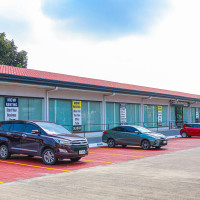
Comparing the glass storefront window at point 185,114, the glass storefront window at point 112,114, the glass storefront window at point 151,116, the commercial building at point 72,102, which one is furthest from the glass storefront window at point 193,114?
the glass storefront window at point 112,114

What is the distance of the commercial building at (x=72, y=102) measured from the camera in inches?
730

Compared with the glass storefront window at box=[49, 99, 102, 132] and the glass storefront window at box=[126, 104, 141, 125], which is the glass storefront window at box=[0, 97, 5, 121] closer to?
the glass storefront window at box=[49, 99, 102, 132]

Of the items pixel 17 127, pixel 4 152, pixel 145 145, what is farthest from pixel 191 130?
pixel 4 152

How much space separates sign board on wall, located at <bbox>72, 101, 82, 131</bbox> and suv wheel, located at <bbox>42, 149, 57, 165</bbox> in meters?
10.9

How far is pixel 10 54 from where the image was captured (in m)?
45.5

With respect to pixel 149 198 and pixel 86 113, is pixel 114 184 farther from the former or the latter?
pixel 86 113

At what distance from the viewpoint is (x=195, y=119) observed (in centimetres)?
4256

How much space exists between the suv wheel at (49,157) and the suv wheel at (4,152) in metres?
2.18

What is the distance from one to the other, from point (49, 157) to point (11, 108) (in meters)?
8.09

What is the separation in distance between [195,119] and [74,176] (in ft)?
119

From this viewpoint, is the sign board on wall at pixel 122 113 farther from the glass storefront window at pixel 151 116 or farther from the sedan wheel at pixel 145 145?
the sedan wheel at pixel 145 145

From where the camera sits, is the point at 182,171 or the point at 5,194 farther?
the point at 182,171

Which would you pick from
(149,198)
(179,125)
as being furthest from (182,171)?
(179,125)

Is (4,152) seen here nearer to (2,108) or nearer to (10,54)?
(2,108)
